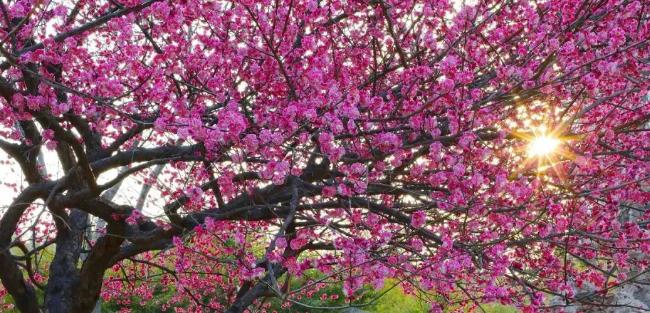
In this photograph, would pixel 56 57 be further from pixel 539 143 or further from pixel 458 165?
pixel 539 143

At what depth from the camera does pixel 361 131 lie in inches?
167

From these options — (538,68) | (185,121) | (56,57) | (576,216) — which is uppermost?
(56,57)

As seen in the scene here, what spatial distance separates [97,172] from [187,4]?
1885 millimetres

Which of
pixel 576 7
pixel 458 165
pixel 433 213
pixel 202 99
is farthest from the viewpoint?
pixel 202 99

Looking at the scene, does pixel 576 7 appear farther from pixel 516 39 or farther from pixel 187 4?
pixel 187 4

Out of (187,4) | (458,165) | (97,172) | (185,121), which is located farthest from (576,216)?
(97,172)

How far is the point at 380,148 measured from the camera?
4.39m

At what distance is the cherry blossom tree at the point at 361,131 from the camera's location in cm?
411

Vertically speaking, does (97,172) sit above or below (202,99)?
below

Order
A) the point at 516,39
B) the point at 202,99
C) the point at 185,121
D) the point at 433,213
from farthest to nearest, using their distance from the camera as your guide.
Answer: the point at 202,99, the point at 433,213, the point at 516,39, the point at 185,121

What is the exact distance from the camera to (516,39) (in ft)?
16.9

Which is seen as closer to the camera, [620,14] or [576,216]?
[620,14]

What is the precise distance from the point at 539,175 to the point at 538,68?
4.04 feet

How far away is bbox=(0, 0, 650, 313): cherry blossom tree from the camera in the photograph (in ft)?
13.5
